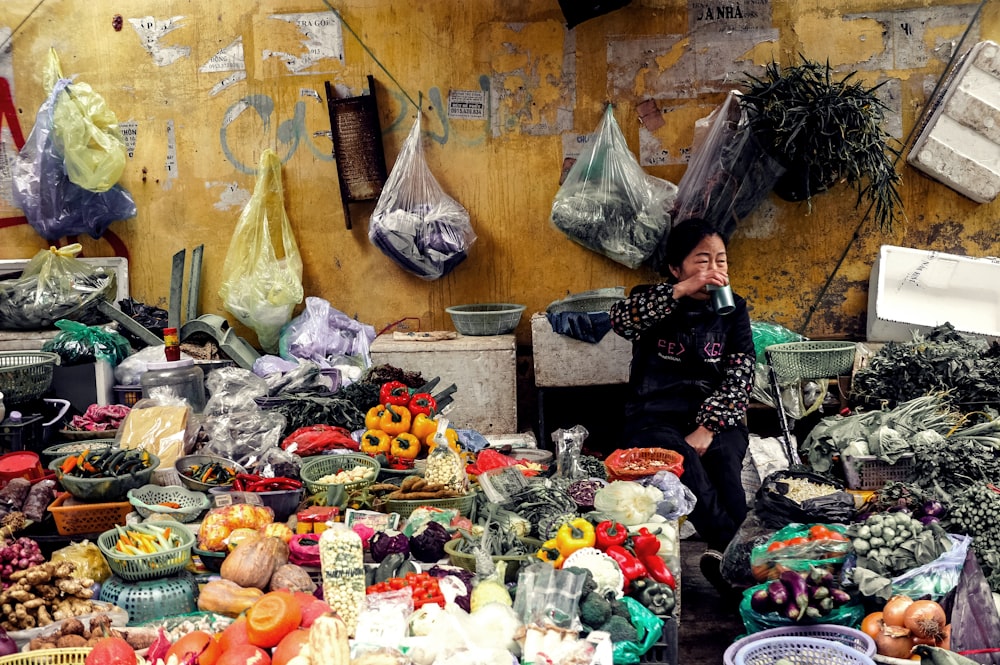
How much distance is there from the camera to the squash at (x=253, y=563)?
319cm

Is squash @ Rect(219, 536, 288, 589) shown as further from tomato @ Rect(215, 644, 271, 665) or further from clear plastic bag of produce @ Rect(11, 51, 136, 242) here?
clear plastic bag of produce @ Rect(11, 51, 136, 242)

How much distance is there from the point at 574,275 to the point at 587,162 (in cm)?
84

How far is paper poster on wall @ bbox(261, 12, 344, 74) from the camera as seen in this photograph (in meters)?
6.60

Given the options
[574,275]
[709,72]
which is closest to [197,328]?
[574,275]

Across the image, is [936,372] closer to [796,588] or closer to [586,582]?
[796,588]

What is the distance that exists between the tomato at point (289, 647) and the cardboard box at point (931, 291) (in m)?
4.91

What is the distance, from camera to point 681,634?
159 inches

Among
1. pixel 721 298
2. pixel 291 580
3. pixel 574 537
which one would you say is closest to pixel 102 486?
pixel 291 580

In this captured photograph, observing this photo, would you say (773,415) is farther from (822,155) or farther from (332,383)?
(332,383)

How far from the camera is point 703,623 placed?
4.14 m

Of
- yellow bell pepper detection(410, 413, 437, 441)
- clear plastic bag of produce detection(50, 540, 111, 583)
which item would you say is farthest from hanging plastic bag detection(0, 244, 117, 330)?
clear plastic bag of produce detection(50, 540, 111, 583)

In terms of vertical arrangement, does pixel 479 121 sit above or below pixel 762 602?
above

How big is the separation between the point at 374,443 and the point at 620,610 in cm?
205

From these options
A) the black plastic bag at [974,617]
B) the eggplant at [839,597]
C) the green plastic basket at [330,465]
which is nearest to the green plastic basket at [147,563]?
the green plastic basket at [330,465]
